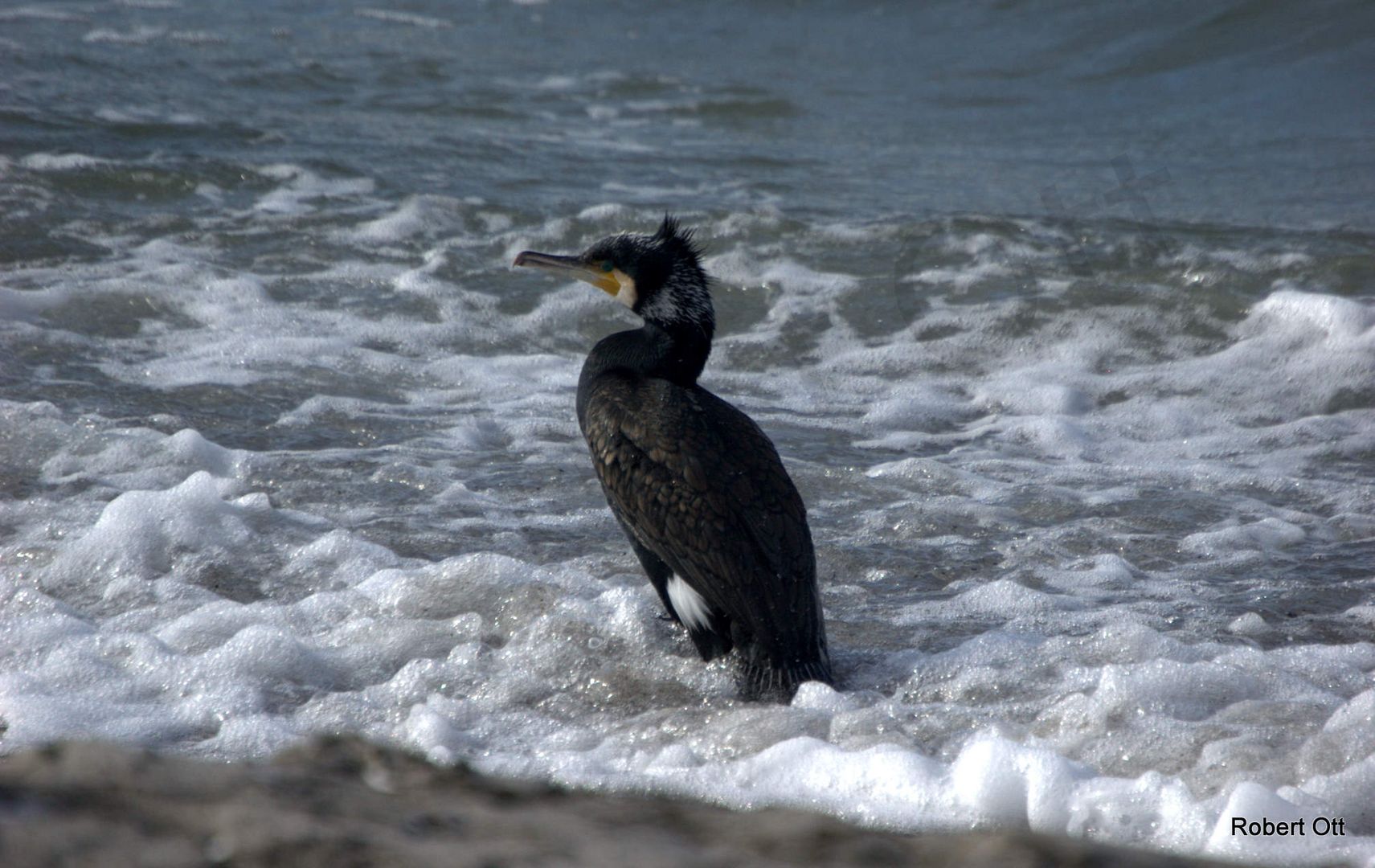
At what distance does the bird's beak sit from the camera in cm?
454

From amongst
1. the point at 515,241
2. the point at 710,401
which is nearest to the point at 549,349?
the point at 515,241

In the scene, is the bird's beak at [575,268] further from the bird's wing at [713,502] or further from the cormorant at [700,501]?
the bird's wing at [713,502]

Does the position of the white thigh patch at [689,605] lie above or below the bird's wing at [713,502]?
below

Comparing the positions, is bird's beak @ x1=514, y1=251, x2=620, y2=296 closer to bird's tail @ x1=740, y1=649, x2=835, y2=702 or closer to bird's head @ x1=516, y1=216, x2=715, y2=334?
bird's head @ x1=516, y1=216, x2=715, y2=334

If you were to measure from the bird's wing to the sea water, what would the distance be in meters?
0.28

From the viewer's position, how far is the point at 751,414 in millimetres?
6203

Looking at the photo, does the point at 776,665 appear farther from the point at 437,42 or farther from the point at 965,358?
the point at 437,42

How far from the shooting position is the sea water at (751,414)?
335 cm

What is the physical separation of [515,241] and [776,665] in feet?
17.9

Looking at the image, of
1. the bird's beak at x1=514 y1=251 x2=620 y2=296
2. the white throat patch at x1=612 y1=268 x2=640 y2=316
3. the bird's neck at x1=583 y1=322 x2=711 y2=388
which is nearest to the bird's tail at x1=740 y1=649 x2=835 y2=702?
the bird's neck at x1=583 y1=322 x2=711 y2=388

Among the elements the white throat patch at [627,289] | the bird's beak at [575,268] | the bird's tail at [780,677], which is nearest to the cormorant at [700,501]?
the bird's tail at [780,677]

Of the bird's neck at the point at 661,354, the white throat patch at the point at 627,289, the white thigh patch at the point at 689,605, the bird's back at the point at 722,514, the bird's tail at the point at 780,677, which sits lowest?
the bird's tail at the point at 780,677

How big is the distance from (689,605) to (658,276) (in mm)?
1156

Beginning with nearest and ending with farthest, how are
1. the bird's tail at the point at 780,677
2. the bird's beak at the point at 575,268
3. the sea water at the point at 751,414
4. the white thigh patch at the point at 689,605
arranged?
1. the sea water at the point at 751,414
2. the bird's tail at the point at 780,677
3. the white thigh patch at the point at 689,605
4. the bird's beak at the point at 575,268
